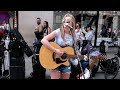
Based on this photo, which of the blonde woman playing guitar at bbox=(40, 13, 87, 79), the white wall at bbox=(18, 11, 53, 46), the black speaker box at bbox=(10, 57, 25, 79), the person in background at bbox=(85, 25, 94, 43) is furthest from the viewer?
the person in background at bbox=(85, 25, 94, 43)

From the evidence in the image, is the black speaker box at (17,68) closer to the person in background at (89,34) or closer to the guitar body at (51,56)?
the guitar body at (51,56)

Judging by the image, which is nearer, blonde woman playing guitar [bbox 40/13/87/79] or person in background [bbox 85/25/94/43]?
blonde woman playing guitar [bbox 40/13/87/79]

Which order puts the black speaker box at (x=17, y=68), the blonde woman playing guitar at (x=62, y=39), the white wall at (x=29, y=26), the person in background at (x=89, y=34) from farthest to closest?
the person in background at (x=89, y=34) → the black speaker box at (x=17, y=68) → the white wall at (x=29, y=26) → the blonde woman playing guitar at (x=62, y=39)

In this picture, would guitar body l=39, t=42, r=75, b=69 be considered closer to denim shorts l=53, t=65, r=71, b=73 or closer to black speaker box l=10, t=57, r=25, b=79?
denim shorts l=53, t=65, r=71, b=73

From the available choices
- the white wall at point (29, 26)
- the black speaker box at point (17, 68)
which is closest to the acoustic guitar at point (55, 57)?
the white wall at point (29, 26)

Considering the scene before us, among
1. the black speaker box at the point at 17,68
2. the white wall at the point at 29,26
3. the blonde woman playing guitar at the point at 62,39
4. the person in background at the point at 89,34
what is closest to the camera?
the blonde woman playing guitar at the point at 62,39

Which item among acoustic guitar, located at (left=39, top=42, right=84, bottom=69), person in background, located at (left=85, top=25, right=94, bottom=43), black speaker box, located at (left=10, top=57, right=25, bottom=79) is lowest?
black speaker box, located at (left=10, top=57, right=25, bottom=79)

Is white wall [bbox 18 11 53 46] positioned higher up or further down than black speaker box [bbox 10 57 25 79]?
higher up

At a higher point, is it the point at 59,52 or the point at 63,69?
the point at 59,52

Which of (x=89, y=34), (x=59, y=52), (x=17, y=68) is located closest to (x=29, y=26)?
(x=17, y=68)

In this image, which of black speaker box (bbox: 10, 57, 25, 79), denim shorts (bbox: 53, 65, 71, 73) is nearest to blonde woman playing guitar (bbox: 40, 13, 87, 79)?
denim shorts (bbox: 53, 65, 71, 73)

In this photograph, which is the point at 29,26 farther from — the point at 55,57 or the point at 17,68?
the point at 55,57
